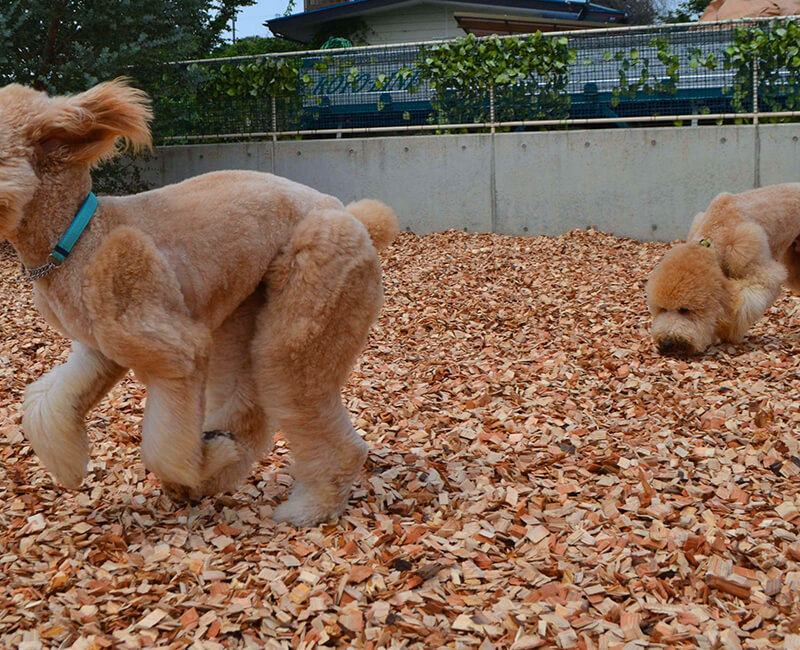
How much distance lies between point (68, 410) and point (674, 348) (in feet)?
14.7

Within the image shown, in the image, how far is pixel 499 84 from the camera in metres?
11.5

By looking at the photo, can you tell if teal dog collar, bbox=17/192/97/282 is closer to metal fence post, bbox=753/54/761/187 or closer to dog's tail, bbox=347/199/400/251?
dog's tail, bbox=347/199/400/251

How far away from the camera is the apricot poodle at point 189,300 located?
10.5ft

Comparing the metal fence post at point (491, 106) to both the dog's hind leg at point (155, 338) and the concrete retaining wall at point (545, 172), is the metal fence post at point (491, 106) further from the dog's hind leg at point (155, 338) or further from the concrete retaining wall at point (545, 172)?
the dog's hind leg at point (155, 338)

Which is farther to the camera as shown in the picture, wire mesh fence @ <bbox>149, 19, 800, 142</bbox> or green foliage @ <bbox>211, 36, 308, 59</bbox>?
green foliage @ <bbox>211, 36, 308, 59</bbox>

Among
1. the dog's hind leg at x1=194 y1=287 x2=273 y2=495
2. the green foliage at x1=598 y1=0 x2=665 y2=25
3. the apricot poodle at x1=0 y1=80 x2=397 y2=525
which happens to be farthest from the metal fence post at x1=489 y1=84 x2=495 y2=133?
the green foliage at x1=598 y1=0 x2=665 y2=25

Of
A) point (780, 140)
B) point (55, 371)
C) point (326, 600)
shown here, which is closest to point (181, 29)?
point (780, 140)

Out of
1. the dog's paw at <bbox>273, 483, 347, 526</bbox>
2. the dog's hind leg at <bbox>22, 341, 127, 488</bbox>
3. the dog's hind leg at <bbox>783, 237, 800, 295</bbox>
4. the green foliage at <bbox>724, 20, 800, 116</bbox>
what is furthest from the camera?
the green foliage at <bbox>724, 20, 800, 116</bbox>

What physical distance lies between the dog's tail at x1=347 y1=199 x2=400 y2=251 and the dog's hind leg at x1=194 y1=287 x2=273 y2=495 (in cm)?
59

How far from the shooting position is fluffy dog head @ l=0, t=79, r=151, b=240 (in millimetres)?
3086

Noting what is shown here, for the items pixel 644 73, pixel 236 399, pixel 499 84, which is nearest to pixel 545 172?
pixel 499 84

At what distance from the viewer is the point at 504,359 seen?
6551mm

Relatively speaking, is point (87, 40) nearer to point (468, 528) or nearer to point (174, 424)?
point (174, 424)


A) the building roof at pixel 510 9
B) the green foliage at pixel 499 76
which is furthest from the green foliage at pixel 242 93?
the building roof at pixel 510 9
